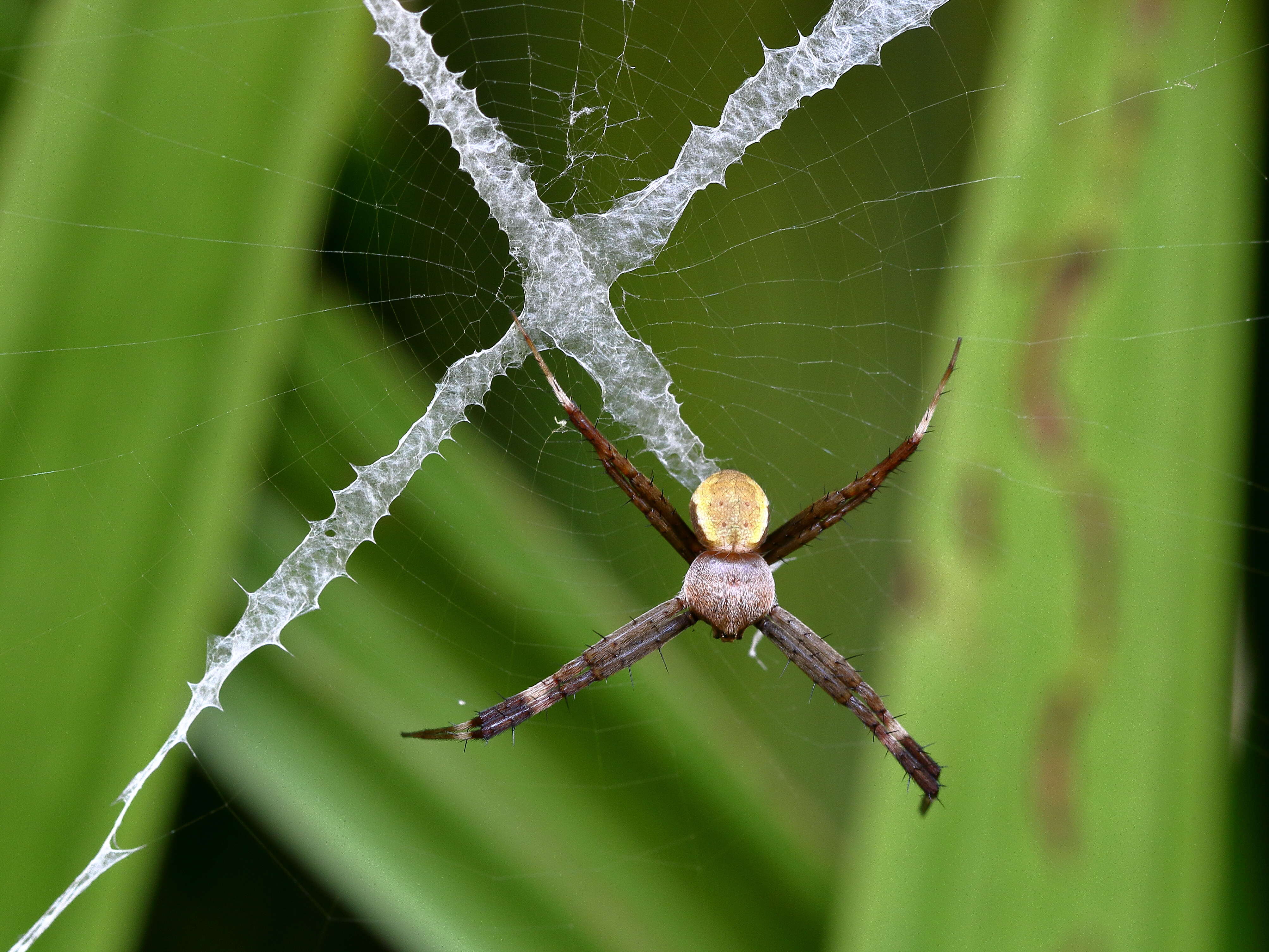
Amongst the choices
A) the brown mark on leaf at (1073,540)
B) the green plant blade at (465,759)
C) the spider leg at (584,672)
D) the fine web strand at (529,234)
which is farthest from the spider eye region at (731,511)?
the brown mark on leaf at (1073,540)

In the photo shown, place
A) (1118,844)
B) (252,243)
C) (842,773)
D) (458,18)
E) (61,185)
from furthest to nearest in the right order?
(842,773)
(458,18)
(1118,844)
(252,243)
(61,185)

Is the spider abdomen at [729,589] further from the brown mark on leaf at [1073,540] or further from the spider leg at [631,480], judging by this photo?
the brown mark on leaf at [1073,540]

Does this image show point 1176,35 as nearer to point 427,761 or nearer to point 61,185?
point 61,185

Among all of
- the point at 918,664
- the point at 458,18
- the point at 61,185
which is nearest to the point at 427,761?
the point at 918,664

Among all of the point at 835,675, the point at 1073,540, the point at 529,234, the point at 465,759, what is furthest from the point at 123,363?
the point at 1073,540

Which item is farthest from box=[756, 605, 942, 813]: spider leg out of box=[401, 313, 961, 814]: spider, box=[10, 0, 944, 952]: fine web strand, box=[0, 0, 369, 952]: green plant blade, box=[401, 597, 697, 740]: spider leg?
box=[0, 0, 369, 952]: green plant blade

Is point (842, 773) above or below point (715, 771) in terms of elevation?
below

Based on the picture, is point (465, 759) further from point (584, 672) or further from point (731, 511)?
point (731, 511)
